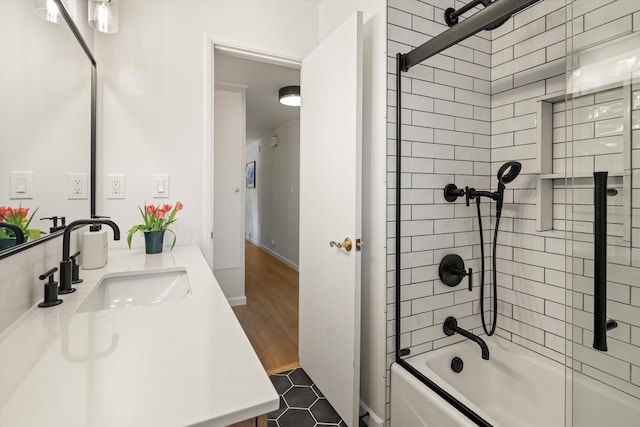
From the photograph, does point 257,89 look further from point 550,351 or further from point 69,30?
point 550,351

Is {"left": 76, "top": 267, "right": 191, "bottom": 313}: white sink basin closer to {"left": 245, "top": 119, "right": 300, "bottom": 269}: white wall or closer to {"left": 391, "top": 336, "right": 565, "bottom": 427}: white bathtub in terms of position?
{"left": 391, "top": 336, "right": 565, "bottom": 427}: white bathtub

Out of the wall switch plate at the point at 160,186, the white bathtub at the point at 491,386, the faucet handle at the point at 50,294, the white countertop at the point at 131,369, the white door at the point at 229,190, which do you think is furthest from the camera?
the white door at the point at 229,190

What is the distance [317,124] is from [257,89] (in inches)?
84.9

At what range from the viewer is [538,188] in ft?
5.49

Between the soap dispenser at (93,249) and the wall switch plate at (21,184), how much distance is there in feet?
1.50

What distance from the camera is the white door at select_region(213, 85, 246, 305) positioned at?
3.47 meters

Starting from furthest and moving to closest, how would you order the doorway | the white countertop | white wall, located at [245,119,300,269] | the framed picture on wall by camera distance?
the framed picture on wall, white wall, located at [245,119,300,269], the doorway, the white countertop

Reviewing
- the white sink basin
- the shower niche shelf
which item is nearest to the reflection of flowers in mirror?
the white sink basin

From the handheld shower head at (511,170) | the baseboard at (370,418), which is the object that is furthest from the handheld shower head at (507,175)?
the baseboard at (370,418)

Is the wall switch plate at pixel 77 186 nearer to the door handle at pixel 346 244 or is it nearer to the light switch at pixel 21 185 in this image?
the light switch at pixel 21 185

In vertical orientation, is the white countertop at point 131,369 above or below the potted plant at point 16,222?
below

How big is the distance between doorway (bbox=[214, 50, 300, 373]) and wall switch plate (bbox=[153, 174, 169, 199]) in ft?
2.86

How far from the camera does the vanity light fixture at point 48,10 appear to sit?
98cm

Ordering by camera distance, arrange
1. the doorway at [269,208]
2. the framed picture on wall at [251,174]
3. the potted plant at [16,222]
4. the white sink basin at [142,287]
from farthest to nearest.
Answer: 1. the framed picture on wall at [251,174]
2. the doorway at [269,208]
3. the white sink basin at [142,287]
4. the potted plant at [16,222]
